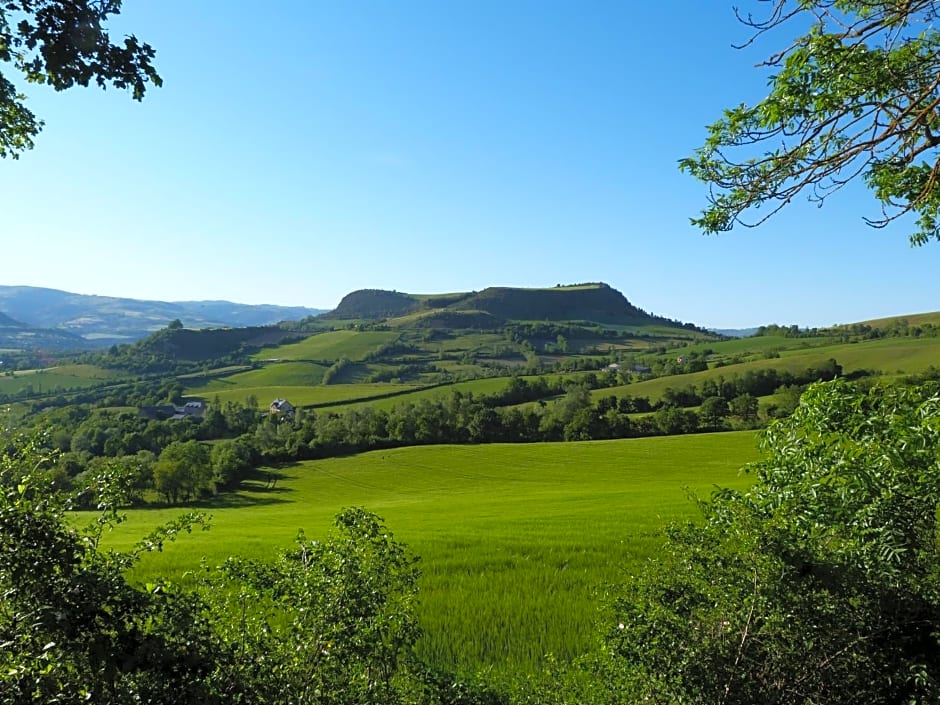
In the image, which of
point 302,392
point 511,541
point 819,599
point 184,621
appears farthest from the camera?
point 302,392

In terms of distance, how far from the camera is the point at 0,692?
2.88 meters

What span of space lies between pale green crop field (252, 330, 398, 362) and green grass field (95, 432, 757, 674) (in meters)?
120

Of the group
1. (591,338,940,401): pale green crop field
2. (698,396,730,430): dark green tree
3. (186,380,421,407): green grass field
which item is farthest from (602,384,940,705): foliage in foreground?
(186,380,421,407): green grass field

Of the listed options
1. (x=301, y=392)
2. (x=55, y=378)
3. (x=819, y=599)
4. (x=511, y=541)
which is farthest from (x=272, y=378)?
(x=819, y=599)

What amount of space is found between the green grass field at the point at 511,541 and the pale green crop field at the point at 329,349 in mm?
119522

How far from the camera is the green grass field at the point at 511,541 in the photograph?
933 cm

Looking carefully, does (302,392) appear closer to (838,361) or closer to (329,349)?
(329,349)

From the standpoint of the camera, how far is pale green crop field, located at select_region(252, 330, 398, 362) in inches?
6747

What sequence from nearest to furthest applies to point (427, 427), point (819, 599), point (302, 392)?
point (819, 599)
point (427, 427)
point (302, 392)

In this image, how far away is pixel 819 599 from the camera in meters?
4.53

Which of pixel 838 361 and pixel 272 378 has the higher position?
pixel 838 361

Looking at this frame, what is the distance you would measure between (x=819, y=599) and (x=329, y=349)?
7119 inches

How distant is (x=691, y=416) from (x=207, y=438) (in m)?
70.0

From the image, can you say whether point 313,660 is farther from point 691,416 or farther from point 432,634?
point 691,416
